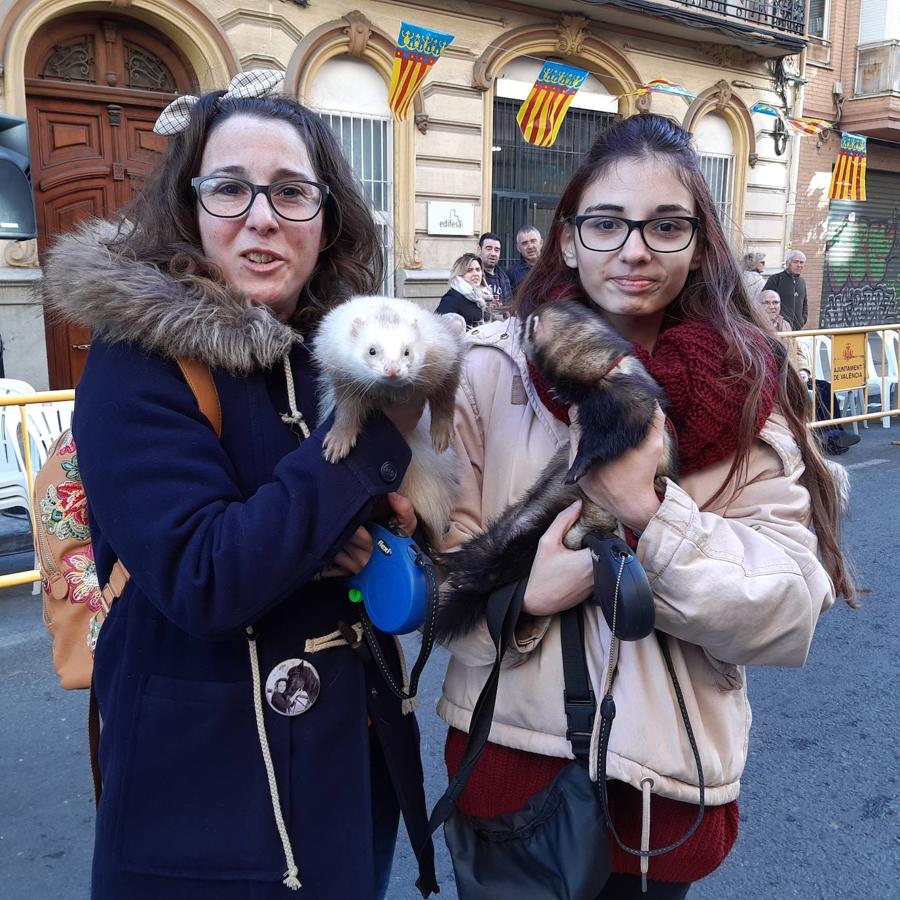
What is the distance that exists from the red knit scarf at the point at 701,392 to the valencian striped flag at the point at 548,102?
10.4m

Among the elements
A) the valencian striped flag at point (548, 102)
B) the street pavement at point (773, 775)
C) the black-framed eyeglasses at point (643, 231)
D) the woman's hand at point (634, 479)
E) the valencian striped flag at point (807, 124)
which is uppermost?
the valencian striped flag at point (807, 124)

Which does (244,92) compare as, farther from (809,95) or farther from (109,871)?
(809,95)

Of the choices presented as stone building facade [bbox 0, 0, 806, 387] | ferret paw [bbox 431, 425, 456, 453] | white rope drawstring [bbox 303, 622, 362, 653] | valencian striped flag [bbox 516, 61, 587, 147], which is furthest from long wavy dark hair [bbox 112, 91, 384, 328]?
valencian striped flag [bbox 516, 61, 587, 147]

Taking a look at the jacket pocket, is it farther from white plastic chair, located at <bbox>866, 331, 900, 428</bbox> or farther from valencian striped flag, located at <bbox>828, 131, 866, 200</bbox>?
valencian striped flag, located at <bbox>828, 131, 866, 200</bbox>

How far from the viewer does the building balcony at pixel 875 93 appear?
52.8 ft

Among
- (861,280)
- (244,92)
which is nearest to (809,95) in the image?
(861,280)

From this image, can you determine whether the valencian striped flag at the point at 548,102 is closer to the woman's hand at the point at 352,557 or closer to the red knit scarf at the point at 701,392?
the red knit scarf at the point at 701,392

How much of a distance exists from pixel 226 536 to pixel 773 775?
113 inches

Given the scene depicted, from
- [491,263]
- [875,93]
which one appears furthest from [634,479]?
[875,93]

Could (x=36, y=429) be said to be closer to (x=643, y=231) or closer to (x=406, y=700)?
(x=406, y=700)

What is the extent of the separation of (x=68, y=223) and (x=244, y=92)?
322 inches

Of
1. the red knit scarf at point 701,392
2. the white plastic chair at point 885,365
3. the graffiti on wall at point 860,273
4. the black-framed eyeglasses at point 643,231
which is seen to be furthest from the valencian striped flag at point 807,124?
the red knit scarf at point 701,392

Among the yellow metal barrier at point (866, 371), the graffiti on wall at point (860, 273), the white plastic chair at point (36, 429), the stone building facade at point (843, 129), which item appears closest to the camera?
the white plastic chair at point (36, 429)

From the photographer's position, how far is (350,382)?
1.61 metres
